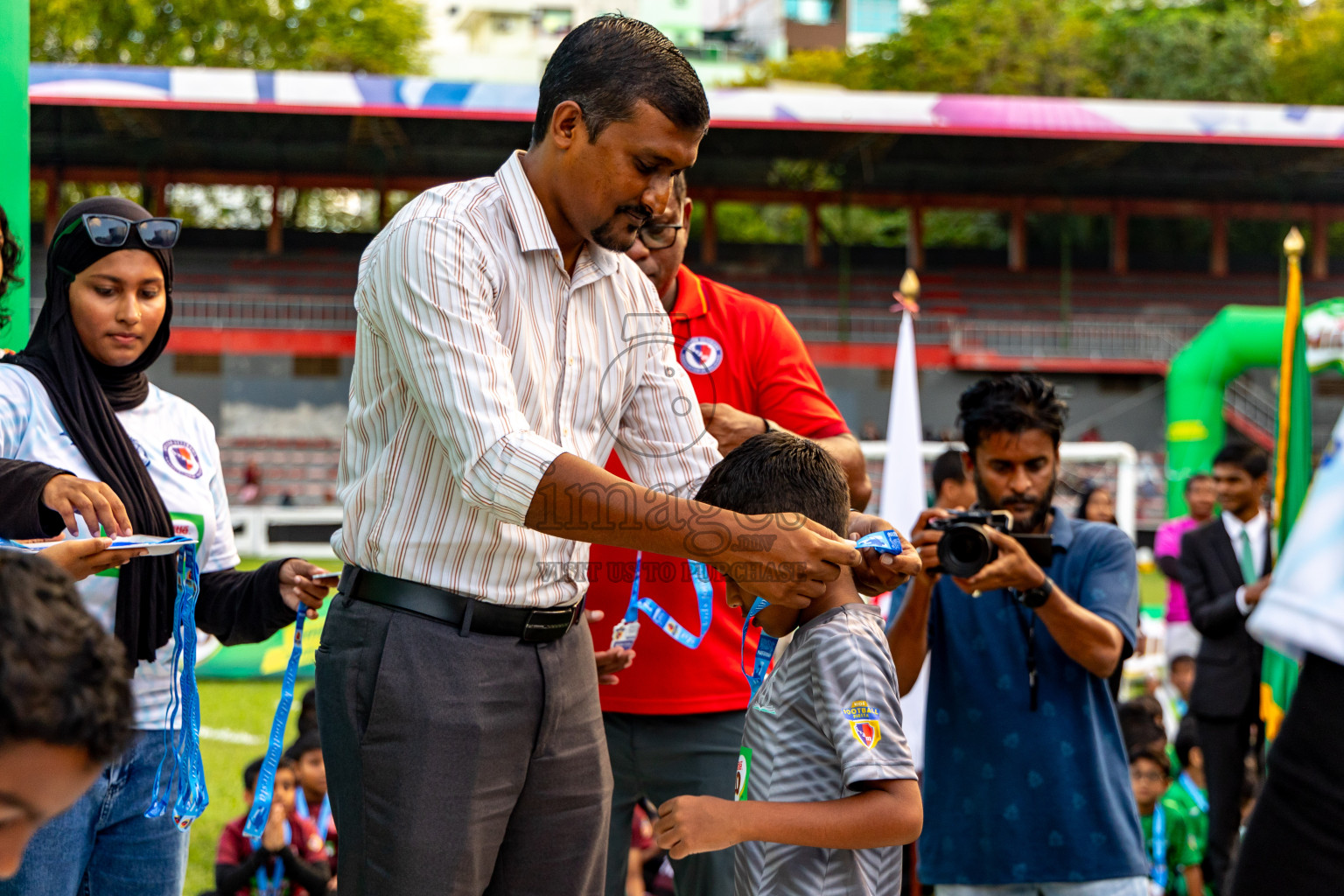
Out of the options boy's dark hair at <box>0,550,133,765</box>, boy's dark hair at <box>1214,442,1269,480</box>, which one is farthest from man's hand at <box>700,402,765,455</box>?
boy's dark hair at <box>1214,442,1269,480</box>

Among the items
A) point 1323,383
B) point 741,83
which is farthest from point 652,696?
point 741,83

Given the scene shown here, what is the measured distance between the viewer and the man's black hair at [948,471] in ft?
16.8

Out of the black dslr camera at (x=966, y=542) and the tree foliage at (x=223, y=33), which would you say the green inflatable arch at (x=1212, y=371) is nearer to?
the black dslr camera at (x=966, y=542)

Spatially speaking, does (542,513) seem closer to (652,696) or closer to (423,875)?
(423,875)

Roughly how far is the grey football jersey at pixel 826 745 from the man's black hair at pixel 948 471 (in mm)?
3310

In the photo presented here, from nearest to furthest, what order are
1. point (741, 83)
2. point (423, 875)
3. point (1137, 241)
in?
point (423, 875) → point (1137, 241) → point (741, 83)

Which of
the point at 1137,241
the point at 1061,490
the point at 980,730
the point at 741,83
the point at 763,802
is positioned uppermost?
the point at 741,83

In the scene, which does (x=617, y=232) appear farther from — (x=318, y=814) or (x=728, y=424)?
(x=318, y=814)

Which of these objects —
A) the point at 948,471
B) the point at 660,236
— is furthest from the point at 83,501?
the point at 948,471

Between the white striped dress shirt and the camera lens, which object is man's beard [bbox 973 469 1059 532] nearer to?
the camera lens

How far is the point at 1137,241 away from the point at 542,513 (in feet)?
94.6

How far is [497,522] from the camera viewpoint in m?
1.82

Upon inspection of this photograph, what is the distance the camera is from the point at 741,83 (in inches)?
1385

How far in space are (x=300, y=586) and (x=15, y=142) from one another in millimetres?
1474
